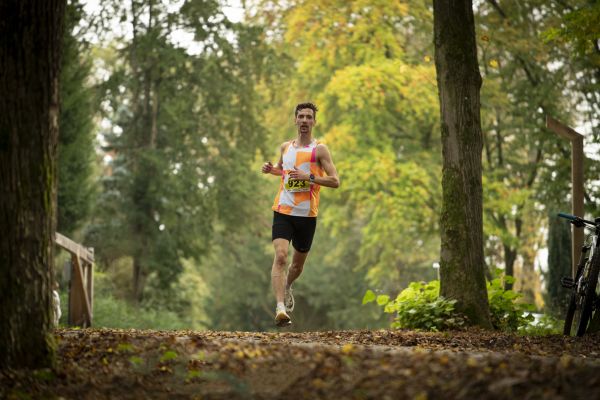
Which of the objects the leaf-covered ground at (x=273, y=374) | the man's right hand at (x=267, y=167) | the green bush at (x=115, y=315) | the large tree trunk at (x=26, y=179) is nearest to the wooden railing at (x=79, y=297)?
the green bush at (x=115, y=315)

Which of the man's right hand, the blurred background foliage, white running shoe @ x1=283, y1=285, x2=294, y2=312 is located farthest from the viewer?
the blurred background foliage

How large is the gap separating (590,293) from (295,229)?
10.3 feet

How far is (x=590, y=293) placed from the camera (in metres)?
9.69

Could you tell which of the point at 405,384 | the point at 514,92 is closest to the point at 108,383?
the point at 405,384

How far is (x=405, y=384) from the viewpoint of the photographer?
16.4 feet

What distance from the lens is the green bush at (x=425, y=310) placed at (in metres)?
11.3

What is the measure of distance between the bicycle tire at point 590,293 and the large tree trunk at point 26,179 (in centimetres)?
577

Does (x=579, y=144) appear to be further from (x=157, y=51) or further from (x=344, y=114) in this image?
(x=157, y=51)

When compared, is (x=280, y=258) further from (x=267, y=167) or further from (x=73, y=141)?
(x=73, y=141)

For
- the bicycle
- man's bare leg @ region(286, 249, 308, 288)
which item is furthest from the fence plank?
the bicycle

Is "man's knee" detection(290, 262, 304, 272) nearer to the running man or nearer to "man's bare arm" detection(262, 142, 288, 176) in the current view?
the running man

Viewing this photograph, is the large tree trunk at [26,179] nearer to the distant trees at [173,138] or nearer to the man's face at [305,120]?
the man's face at [305,120]

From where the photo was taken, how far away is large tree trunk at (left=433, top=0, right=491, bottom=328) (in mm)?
11555

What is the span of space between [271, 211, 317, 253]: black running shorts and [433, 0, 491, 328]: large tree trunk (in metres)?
1.89
